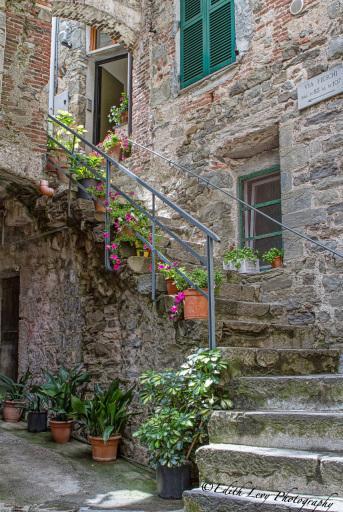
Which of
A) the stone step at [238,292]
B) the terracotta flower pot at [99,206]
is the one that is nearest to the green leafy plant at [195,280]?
the stone step at [238,292]

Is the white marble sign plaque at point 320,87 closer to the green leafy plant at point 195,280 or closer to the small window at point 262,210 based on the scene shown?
the small window at point 262,210

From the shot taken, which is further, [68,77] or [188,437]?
[68,77]

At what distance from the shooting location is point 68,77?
11570 millimetres

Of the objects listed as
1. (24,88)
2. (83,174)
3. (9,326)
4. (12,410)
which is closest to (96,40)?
(24,88)

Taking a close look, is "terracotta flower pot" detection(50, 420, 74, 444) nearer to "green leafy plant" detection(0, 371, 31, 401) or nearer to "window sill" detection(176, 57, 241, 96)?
"green leafy plant" detection(0, 371, 31, 401)

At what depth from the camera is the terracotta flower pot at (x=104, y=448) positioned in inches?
204

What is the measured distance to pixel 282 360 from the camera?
4.28 meters

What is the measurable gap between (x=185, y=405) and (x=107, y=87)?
925 centimetres

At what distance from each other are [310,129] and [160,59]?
3.35 metres

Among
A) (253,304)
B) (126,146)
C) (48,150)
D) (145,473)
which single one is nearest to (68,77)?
(126,146)

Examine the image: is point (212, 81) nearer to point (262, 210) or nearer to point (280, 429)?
point (262, 210)

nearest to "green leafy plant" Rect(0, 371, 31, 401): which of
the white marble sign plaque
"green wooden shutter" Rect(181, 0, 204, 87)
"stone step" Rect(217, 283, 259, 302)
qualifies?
"stone step" Rect(217, 283, 259, 302)

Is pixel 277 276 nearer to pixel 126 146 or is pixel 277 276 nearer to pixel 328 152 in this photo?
pixel 328 152

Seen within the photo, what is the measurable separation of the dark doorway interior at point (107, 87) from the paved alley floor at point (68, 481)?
7306 millimetres
